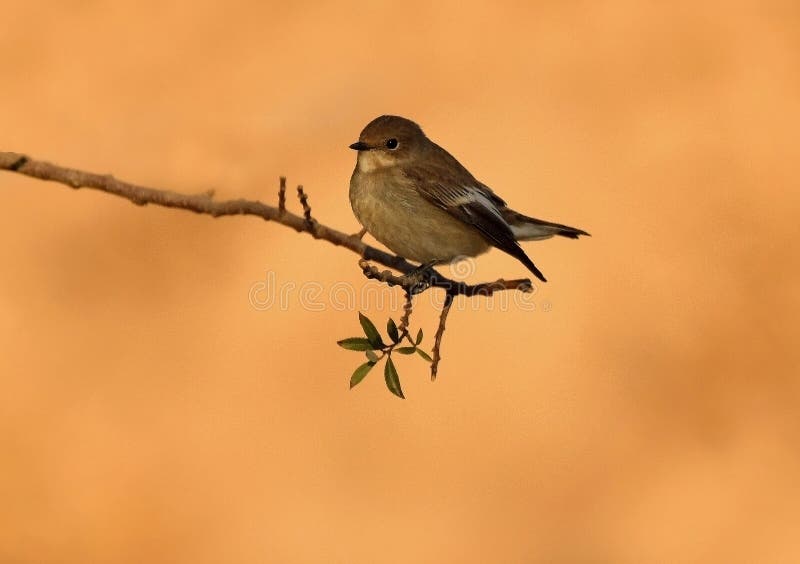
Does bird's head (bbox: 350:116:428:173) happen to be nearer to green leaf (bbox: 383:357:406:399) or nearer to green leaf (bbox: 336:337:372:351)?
green leaf (bbox: 336:337:372:351)

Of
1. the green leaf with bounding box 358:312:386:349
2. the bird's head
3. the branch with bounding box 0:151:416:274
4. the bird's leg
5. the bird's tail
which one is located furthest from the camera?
the bird's tail

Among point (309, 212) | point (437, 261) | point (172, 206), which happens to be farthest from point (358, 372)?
point (437, 261)

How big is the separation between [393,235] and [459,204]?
811 millimetres

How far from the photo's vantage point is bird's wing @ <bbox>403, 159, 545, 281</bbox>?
7.95 meters

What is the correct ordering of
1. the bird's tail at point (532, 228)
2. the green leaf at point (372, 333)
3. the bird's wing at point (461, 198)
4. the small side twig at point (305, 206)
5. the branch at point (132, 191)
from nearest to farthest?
the branch at point (132, 191) < the small side twig at point (305, 206) < the green leaf at point (372, 333) < the bird's wing at point (461, 198) < the bird's tail at point (532, 228)

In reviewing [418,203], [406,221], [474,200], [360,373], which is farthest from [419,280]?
[474,200]

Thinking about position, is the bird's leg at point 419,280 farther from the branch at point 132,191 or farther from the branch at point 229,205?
the branch at point 132,191

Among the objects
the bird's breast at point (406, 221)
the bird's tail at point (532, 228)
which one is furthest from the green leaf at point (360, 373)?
the bird's tail at point (532, 228)

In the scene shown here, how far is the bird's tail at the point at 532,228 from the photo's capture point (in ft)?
27.9

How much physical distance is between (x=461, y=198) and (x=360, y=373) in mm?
4219

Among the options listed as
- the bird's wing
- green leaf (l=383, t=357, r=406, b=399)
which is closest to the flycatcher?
the bird's wing

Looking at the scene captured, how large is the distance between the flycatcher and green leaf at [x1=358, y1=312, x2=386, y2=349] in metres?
3.07

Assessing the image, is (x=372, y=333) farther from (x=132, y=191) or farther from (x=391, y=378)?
(x=132, y=191)

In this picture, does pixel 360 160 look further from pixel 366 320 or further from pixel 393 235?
pixel 366 320
